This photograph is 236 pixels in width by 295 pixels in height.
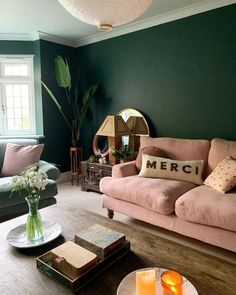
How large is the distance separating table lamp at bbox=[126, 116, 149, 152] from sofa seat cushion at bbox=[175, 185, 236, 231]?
148 cm

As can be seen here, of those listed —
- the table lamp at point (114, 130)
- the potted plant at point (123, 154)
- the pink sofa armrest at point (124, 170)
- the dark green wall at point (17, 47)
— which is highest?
the dark green wall at point (17, 47)

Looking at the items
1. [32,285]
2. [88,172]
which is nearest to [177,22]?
[88,172]

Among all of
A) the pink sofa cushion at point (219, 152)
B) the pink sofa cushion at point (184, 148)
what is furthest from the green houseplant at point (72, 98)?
the pink sofa cushion at point (219, 152)

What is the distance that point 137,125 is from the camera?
363 centimetres

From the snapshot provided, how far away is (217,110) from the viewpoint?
2986 millimetres

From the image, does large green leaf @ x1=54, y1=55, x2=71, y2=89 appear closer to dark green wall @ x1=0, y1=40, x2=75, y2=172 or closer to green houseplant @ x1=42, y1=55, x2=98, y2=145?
green houseplant @ x1=42, y1=55, x2=98, y2=145

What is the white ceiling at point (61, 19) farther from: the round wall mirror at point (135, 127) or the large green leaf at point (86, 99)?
the round wall mirror at point (135, 127)

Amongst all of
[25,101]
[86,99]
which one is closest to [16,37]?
[25,101]

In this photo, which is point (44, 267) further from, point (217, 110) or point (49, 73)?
point (49, 73)

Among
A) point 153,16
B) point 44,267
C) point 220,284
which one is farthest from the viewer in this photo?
point 153,16

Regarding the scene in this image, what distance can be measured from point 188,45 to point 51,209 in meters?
2.54

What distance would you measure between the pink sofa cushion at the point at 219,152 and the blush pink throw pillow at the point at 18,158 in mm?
2091

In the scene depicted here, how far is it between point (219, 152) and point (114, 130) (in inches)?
53.9

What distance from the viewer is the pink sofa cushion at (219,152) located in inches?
101
